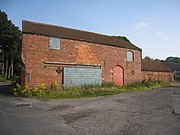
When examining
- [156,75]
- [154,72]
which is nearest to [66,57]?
[154,72]

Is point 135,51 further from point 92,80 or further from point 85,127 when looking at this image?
point 85,127

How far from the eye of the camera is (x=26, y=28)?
627 inches

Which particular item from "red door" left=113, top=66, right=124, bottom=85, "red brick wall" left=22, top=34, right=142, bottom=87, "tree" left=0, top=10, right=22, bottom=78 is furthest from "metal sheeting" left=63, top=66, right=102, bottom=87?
"tree" left=0, top=10, right=22, bottom=78

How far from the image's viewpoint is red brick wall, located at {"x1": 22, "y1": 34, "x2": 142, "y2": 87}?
15.1 meters

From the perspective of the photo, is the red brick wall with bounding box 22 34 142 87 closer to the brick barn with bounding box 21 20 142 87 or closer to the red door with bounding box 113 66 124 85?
Answer: the brick barn with bounding box 21 20 142 87

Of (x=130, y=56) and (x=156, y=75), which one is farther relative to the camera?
(x=156, y=75)

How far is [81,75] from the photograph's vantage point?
17781 mm

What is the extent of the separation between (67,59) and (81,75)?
2.27m

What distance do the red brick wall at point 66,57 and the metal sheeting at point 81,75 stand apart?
626mm

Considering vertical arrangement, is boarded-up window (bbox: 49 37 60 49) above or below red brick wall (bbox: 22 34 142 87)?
above

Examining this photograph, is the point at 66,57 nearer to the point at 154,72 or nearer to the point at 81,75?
the point at 81,75

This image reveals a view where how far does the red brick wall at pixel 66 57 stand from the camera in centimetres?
1509

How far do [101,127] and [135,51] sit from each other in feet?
64.2

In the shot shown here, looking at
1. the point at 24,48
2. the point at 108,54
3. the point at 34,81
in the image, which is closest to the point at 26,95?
the point at 34,81
